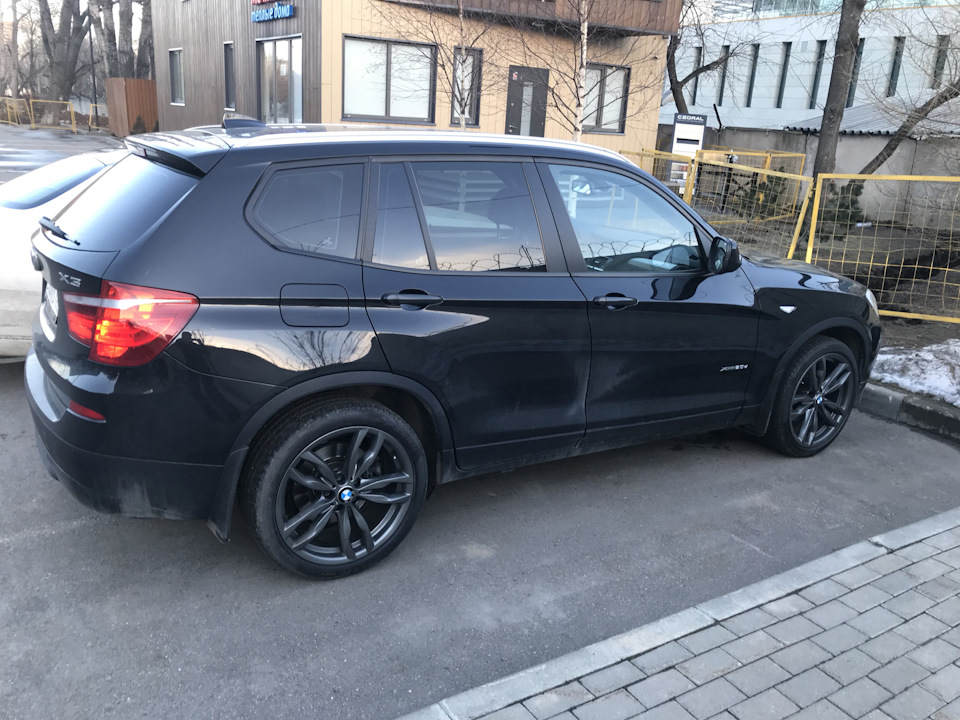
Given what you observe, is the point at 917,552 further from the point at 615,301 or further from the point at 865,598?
the point at 615,301

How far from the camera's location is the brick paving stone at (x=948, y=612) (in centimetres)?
324

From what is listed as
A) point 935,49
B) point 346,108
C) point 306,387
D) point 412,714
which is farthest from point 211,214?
point 346,108

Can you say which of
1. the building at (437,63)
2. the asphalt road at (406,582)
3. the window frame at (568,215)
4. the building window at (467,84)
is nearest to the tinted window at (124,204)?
the asphalt road at (406,582)

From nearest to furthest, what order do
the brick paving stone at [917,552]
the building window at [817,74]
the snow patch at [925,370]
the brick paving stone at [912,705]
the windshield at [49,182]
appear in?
the brick paving stone at [912,705], the brick paving stone at [917,552], the windshield at [49,182], the snow patch at [925,370], the building window at [817,74]

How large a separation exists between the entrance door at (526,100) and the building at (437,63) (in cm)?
3

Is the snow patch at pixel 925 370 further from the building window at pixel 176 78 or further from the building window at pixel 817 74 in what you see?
the building window at pixel 817 74

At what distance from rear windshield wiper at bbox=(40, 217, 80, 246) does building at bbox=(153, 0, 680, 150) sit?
40.4ft

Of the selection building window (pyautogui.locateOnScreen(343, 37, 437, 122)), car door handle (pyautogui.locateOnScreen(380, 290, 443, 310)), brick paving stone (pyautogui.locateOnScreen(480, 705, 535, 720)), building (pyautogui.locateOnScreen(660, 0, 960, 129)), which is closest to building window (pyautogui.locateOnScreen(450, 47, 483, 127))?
building window (pyautogui.locateOnScreen(343, 37, 437, 122))

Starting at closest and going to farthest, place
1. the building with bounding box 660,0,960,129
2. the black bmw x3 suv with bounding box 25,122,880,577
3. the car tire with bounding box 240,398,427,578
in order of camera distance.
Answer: the black bmw x3 suv with bounding box 25,122,880,577 < the car tire with bounding box 240,398,427,578 < the building with bounding box 660,0,960,129

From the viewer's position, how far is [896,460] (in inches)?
201

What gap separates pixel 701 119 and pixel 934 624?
51.9ft

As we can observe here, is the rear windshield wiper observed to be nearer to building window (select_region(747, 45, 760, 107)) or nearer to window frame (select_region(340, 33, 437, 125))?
window frame (select_region(340, 33, 437, 125))

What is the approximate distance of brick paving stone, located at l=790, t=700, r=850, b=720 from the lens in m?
2.64

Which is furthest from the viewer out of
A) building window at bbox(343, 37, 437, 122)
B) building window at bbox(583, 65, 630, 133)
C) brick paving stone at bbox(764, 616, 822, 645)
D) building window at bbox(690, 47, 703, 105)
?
building window at bbox(690, 47, 703, 105)
